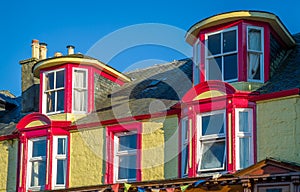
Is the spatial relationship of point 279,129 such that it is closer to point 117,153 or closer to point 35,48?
point 117,153

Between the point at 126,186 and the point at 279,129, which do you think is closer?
the point at 279,129

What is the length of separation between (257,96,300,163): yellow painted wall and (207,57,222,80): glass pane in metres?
1.79

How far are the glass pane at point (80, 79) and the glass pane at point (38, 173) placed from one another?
9.89 feet

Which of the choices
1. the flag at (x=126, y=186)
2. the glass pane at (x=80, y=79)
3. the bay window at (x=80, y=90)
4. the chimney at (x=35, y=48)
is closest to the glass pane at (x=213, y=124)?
the flag at (x=126, y=186)

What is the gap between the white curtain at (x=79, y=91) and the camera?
73.5 ft

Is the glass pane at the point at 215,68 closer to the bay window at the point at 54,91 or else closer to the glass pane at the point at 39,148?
the bay window at the point at 54,91

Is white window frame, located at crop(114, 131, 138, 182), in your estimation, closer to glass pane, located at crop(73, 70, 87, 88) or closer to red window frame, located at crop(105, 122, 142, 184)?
red window frame, located at crop(105, 122, 142, 184)

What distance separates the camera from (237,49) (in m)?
18.7

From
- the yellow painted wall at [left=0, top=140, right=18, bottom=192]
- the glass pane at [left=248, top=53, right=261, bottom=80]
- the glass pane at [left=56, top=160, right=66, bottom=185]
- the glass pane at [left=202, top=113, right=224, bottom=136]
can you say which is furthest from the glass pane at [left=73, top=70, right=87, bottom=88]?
the glass pane at [left=248, top=53, right=261, bottom=80]

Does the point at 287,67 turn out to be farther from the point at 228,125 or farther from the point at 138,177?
the point at 138,177

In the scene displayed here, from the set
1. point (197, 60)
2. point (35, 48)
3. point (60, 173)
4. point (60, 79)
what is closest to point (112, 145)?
point (60, 173)

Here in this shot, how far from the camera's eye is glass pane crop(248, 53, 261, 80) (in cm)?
1862

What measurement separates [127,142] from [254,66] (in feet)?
15.8

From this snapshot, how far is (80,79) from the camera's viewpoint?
22672 millimetres
